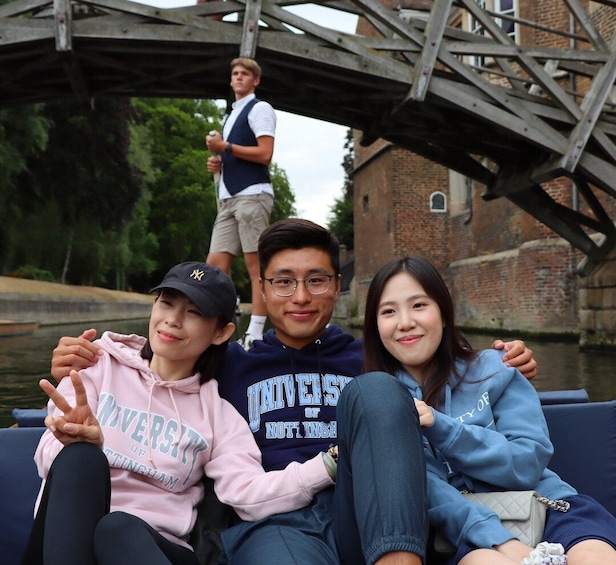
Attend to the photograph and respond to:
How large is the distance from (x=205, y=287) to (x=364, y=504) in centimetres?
73

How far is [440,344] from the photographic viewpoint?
197 centimetres

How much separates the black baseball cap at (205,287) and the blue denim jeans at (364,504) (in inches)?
18.0

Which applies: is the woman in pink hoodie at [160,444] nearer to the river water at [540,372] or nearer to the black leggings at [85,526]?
the black leggings at [85,526]

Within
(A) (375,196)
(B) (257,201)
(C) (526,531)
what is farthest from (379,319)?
(A) (375,196)

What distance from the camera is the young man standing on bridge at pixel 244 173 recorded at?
4.60 metres

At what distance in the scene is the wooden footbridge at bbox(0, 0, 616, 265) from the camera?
670 centimetres

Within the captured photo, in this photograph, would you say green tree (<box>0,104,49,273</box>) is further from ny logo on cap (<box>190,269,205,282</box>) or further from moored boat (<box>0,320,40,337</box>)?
ny logo on cap (<box>190,269,205,282</box>)

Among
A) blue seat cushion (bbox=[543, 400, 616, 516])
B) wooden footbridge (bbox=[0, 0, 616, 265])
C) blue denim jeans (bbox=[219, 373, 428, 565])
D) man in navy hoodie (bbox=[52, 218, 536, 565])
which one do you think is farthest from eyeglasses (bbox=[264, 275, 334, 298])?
wooden footbridge (bbox=[0, 0, 616, 265])

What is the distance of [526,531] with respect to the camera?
1629 mm

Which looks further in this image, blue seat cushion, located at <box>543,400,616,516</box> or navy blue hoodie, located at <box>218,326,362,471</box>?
blue seat cushion, located at <box>543,400,616,516</box>

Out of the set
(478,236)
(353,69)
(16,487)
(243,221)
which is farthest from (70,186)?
(16,487)

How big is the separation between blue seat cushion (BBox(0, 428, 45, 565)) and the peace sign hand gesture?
0.58 m

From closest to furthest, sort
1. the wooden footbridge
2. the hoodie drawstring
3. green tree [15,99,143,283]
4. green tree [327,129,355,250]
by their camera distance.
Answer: the hoodie drawstring, the wooden footbridge, green tree [15,99,143,283], green tree [327,129,355,250]

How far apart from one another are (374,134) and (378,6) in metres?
2.10
